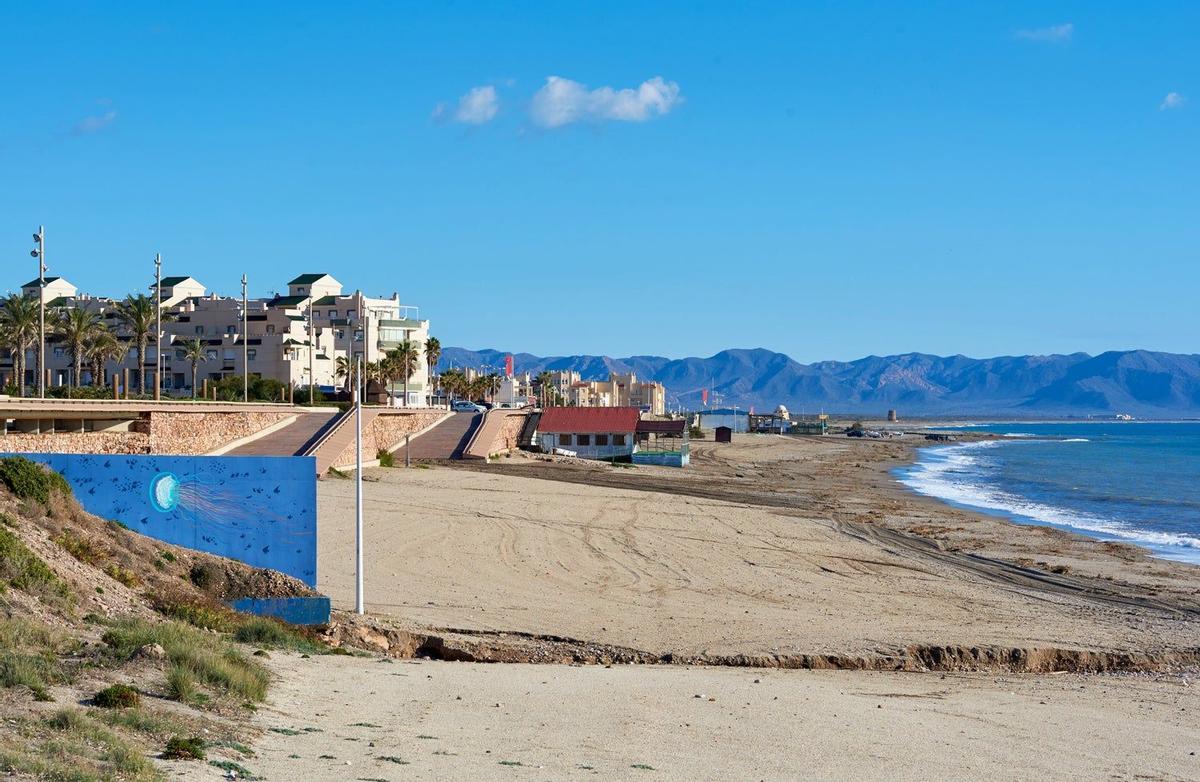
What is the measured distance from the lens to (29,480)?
1733 centimetres

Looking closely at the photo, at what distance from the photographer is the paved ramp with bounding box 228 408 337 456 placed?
48.1m

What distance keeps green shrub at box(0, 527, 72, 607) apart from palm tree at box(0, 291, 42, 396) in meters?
44.9

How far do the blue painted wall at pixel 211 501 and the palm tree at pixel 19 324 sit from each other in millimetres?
40859

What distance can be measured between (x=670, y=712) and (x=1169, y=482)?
6273 cm

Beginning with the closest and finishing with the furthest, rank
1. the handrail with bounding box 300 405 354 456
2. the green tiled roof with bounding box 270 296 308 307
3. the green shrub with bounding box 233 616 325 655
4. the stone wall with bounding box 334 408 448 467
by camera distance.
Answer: the green shrub with bounding box 233 616 325 655 → the handrail with bounding box 300 405 354 456 → the stone wall with bounding box 334 408 448 467 → the green tiled roof with bounding box 270 296 308 307

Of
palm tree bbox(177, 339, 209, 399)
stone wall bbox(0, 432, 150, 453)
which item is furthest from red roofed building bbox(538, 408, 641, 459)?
stone wall bbox(0, 432, 150, 453)

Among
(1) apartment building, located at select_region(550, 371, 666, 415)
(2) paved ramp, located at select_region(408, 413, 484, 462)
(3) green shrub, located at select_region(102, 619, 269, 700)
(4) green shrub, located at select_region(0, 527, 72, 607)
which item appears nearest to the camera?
(3) green shrub, located at select_region(102, 619, 269, 700)

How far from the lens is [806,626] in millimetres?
19828

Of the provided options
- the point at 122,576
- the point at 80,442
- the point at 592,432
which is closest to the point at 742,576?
the point at 122,576

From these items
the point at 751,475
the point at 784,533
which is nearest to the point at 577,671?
the point at 784,533

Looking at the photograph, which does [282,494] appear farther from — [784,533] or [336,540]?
Answer: [784,533]

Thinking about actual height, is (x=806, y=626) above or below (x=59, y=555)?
below

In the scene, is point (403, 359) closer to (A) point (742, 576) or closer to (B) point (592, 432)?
(B) point (592, 432)

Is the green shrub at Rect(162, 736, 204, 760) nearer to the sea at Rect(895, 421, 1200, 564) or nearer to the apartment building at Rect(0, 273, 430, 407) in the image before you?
the sea at Rect(895, 421, 1200, 564)
